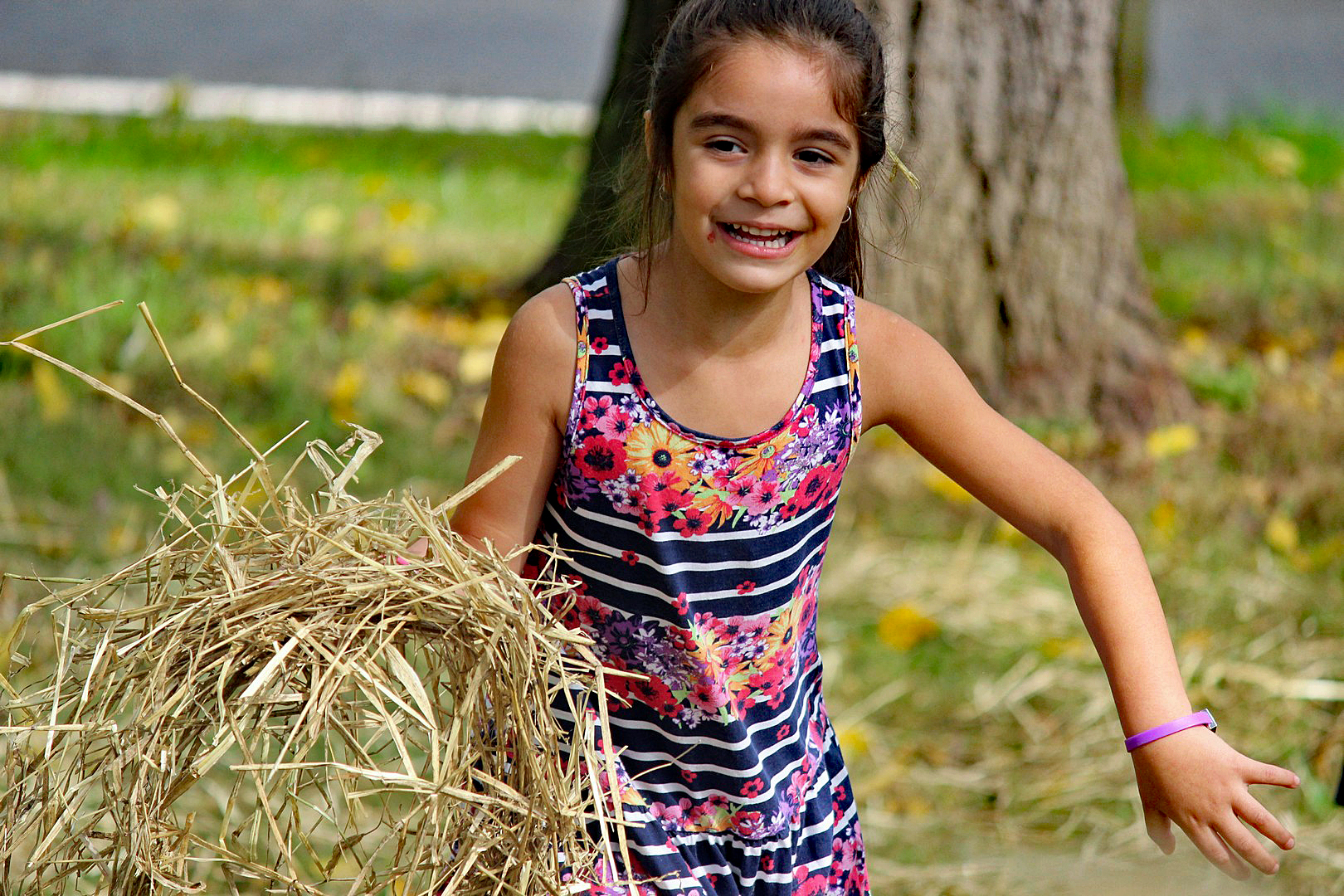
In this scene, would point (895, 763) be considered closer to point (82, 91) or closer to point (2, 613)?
point (2, 613)

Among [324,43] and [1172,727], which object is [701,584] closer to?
[1172,727]

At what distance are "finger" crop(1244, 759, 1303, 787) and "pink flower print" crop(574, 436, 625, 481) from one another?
0.87m

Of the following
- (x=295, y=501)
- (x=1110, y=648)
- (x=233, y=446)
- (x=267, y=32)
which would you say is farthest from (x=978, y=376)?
(x=267, y=32)

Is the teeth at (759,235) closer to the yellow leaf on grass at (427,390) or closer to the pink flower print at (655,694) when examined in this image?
the pink flower print at (655,694)

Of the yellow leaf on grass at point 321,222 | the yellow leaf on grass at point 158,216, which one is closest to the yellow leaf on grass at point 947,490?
the yellow leaf on grass at point 321,222

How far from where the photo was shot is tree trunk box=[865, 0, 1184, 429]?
4.25 meters

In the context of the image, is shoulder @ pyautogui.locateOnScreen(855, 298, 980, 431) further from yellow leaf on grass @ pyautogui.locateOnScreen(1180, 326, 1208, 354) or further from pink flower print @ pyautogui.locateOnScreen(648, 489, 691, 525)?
yellow leaf on grass @ pyautogui.locateOnScreen(1180, 326, 1208, 354)

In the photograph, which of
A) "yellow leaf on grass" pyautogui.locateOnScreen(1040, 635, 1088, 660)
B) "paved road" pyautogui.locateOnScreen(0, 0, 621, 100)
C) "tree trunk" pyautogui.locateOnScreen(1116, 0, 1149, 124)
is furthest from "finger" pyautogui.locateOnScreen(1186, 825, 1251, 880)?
"paved road" pyautogui.locateOnScreen(0, 0, 621, 100)

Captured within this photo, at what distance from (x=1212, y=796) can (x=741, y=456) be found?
73 centimetres

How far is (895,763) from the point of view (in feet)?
10.5

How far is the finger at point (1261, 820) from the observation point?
1758 mm

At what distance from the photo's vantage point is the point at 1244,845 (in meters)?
1.78

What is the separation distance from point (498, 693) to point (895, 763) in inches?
71.4

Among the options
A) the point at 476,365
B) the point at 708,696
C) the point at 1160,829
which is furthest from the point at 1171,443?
the point at 708,696
